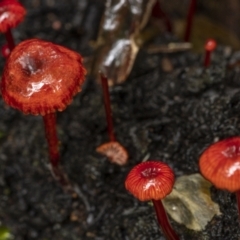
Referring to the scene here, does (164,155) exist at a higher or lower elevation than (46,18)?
lower

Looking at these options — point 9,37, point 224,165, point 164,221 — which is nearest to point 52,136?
point 9,37

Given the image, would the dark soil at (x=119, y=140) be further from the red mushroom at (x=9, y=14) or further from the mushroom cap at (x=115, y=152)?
the red mushroom at (x=9, y=14)

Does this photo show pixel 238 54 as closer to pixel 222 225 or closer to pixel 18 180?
pixel 222 225

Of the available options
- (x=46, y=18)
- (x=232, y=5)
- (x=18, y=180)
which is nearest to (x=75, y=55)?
(x=18, y=180)

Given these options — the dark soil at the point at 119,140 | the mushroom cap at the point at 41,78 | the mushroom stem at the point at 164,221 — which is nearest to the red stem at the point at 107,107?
the dark soil at the point at 119,140

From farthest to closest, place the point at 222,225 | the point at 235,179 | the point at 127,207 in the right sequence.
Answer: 1. the point at 127,207
2. the point at 222,225
3. the point at 235,179

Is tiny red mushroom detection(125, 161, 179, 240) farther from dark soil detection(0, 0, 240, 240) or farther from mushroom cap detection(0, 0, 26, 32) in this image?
mushroom cap detection(0, 0, 26, 32)
